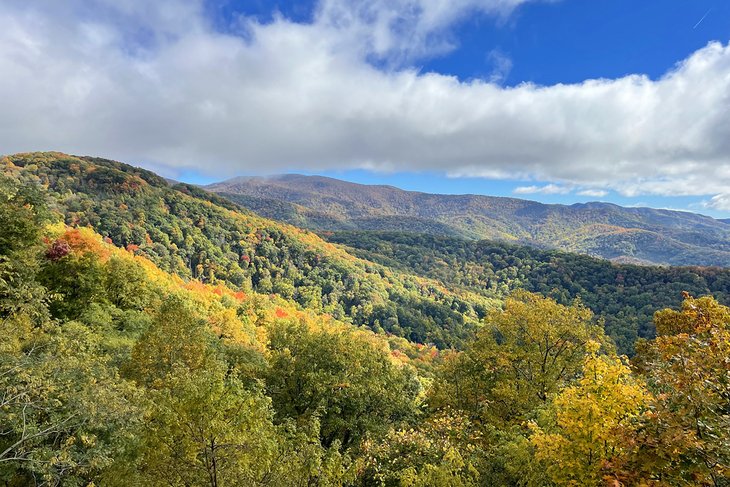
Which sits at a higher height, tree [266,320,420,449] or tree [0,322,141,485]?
tree [0,322,141,485]

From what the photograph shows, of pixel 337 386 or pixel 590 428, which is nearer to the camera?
pixel 590 428

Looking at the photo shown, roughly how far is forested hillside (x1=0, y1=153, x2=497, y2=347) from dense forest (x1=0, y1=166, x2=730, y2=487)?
105521 millimetres

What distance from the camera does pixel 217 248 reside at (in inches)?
6398

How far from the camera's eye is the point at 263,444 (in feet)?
36.7

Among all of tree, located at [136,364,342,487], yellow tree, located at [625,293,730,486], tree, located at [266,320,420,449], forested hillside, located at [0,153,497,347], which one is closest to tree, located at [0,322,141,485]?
tree, located at [136,364,342,487]

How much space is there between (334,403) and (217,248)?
14956cm

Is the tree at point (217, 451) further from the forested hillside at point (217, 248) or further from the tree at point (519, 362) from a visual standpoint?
the forested hillside at point (217, 248)

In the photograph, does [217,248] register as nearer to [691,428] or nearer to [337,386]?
[337,386]

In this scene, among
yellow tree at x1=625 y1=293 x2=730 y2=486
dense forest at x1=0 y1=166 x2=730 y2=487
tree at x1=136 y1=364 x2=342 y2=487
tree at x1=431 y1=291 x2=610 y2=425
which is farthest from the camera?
tree at x1=431 y1=291 x2=610 y2=425

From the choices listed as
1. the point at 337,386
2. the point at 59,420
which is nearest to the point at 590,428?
the point at 337,386

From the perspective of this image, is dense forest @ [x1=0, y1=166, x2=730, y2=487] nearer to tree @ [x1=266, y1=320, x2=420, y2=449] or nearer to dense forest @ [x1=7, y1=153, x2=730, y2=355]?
tree @ [x1=266, y1=320, x2=420, y2=449]

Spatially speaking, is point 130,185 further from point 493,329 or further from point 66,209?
point 493,329

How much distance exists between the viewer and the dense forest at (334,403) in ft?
34.0

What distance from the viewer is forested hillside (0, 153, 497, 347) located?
453 ft
